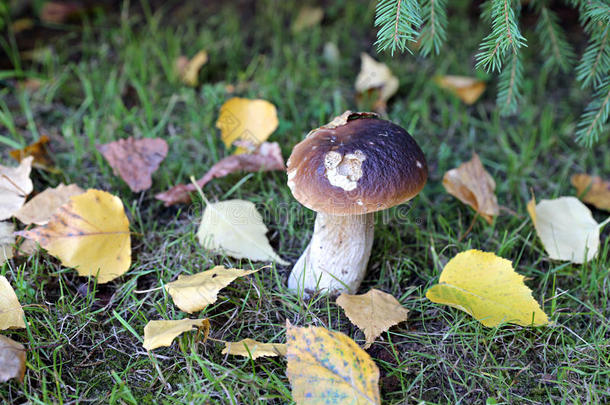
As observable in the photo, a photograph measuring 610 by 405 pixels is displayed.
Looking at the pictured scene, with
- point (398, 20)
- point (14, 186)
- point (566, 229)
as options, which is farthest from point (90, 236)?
point (566, 229)

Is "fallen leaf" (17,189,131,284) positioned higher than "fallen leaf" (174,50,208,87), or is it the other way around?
"fallen leaf" (174,50,208,87)

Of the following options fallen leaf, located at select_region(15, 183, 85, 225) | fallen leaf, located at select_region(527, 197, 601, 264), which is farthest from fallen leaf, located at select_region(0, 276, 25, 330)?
fallen leaf, located at select_region(527, 197, 601, 264)

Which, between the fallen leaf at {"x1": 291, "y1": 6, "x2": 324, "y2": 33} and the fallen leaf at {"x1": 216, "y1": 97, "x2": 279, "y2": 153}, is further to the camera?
the fallen leaf at {"x1": 291, "y1": 6, "x2": 324, "y2": 33}

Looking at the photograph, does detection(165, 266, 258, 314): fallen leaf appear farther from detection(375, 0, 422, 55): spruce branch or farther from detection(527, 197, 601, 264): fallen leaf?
detection(527, 197, 601, 264): fallen leaf

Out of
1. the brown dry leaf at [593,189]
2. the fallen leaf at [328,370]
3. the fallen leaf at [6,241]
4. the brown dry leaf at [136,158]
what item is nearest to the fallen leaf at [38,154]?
the brown dry leaf at [136,158]

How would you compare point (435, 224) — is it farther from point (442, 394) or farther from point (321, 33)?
point (321, 33)

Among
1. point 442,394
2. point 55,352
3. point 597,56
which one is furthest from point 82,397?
point 597,56

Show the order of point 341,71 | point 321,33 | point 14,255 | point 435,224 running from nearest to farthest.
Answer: point 14,255 < point 435,224 < point 341,71 < point 321,33
